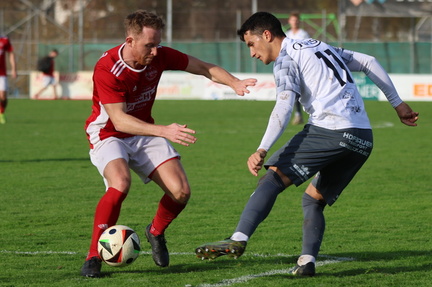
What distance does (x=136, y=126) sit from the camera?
5.75 metres

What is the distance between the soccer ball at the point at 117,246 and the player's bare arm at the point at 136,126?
70cm

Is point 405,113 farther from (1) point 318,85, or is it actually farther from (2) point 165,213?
(2) point 165,213

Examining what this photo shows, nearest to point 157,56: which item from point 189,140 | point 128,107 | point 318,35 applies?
point 128,107

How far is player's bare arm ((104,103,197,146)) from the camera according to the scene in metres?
5.57

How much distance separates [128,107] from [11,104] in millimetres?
23474

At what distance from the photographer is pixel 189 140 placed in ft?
17.9

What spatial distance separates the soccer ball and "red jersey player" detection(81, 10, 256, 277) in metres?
0.09

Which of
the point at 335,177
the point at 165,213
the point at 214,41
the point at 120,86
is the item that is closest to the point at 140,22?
the point at 120,86

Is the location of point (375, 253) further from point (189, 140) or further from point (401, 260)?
point (189, 140)

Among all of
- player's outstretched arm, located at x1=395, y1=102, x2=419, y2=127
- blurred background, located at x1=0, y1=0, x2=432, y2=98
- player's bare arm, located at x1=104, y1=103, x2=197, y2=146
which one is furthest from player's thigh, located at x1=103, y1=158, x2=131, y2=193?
blurred background, located at x1=0, y1=0, x2=432, y2=98

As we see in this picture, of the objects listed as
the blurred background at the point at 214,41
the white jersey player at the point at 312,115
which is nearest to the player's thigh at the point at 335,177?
the white jersey player at the point at 312,115

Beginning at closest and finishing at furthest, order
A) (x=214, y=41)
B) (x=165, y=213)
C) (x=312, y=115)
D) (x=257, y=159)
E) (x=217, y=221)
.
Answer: (x=257, y=159), (x=312, y=115), (x=165, y=213), (x=217, y=221), (x=214, y=41)

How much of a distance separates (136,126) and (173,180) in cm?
57

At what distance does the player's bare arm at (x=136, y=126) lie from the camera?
18.3ft
